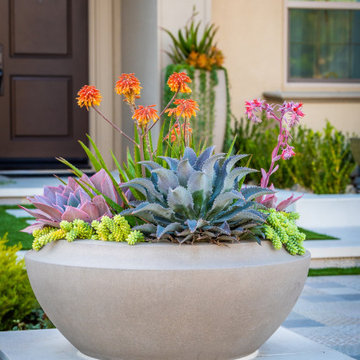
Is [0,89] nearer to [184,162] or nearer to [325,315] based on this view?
[325,315]

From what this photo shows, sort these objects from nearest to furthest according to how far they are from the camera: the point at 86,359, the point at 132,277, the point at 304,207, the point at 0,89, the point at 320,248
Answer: the point at 132,277 → the point at 86,359 → the point at 320,248 → the point at 304,207 → the point at 0,89

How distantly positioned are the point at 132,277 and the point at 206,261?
0.22 metres

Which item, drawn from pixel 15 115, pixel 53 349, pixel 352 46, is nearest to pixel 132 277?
pixel 53 349

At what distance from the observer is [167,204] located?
8.36 ft

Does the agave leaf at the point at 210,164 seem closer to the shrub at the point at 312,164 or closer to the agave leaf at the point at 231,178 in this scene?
the agave leaf at the point at 231,178

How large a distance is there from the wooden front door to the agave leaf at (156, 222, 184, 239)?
22.2 feet

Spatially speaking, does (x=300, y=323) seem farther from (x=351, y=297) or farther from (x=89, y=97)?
(x=89, y=97)

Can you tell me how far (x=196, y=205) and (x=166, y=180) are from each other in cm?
12

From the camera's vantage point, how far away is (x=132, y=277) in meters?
2.39

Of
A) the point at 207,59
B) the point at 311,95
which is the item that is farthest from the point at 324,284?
the point at 311,95

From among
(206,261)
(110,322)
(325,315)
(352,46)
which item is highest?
(352,46)

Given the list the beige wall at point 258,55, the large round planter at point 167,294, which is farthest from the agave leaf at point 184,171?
the beige wall at point 258,55

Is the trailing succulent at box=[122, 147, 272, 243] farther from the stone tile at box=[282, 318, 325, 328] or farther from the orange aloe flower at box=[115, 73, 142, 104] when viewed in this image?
the stone tile at box=[282, 318, 325, 328]

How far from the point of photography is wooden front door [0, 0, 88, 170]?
8.98 meters
